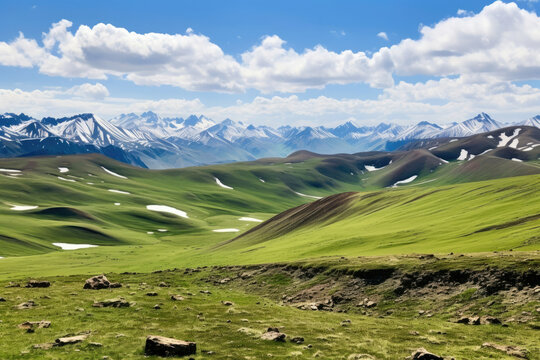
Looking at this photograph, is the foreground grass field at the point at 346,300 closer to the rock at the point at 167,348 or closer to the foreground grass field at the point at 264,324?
the foreground grass field at the point at 264,324

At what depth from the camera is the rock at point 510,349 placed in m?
24.8

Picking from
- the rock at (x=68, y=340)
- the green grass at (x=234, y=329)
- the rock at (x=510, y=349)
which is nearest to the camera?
the rock at (x=510, y=349)

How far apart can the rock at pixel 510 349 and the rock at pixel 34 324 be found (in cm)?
2907

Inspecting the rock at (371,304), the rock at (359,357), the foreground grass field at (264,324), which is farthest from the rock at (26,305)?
the rock at (371,304)

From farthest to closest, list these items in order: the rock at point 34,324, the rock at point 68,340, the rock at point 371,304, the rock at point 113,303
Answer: the rock at point 371,304
the rock at point 113,303
the rock at point 34,324
the rock at point 68,340

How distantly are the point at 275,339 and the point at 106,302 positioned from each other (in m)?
17.7

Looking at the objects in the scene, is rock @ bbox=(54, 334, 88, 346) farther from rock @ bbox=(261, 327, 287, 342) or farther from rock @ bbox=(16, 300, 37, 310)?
rock @ bbox=(16, 300, 37, 310)

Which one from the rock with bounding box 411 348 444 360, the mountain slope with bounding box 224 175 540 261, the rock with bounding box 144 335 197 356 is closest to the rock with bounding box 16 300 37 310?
the rock with bounding box 144 335 197 356

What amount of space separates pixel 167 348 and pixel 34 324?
488 inches

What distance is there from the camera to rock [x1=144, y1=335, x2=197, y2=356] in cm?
2464

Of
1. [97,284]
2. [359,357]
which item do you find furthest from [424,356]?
[97,284]

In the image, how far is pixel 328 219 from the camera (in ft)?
398

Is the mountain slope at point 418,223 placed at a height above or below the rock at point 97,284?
above

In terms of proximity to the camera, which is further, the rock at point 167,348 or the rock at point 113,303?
the rock at point 113,303
